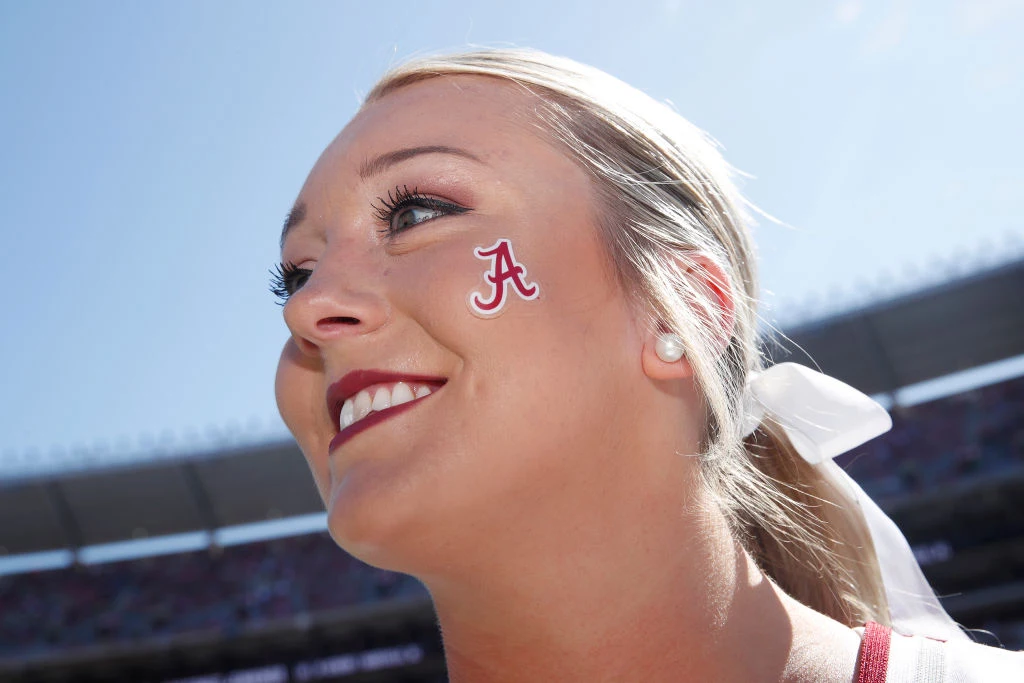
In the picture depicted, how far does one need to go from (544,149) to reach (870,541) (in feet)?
4.65

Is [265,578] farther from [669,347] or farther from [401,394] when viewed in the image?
[669,347]

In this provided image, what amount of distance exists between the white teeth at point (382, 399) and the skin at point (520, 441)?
57mm

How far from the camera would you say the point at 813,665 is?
4.92ft

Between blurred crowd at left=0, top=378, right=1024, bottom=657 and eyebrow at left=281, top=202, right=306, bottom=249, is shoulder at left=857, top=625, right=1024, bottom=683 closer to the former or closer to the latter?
eyebrow at left=281, top=202, right=306, bottom=249

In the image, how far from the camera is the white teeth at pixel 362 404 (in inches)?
56.3

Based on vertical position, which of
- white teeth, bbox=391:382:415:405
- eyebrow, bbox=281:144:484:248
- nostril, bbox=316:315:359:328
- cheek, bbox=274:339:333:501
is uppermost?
eyebrow, bbox=281:144:484:248

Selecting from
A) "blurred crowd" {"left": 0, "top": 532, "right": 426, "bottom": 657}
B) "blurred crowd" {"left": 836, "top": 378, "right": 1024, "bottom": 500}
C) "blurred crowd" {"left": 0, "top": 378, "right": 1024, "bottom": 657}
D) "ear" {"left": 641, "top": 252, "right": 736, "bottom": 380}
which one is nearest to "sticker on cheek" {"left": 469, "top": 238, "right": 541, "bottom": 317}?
"ear" {"left": 641, "top": 252, "right": 736, "bottom": 380}

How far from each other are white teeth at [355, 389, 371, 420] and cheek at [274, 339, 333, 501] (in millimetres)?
169

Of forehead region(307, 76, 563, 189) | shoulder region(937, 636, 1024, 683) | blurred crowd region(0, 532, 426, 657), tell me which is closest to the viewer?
shoulder region(937, 636, 1024, 683)

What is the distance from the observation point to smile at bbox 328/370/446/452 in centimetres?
136

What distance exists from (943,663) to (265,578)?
20.6m

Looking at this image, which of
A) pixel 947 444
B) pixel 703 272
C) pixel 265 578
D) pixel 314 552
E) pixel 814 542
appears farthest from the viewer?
pixel 314 552

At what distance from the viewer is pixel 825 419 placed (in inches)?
74.7

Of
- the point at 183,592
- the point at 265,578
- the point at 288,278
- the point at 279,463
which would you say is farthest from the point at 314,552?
the point at 288,278
